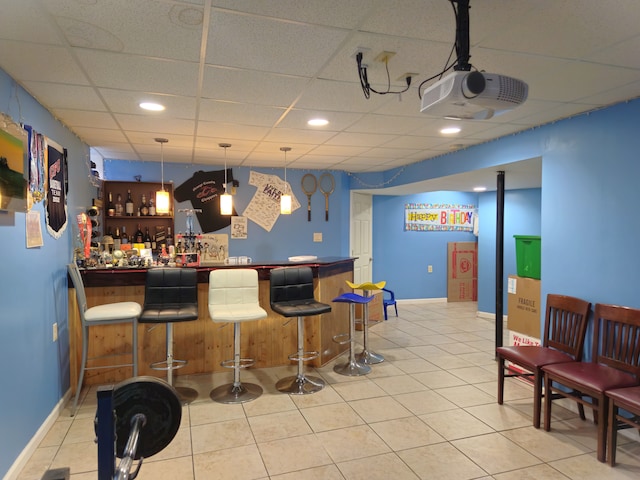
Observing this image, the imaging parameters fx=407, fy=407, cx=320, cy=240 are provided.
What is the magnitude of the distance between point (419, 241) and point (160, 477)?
21.1 ft

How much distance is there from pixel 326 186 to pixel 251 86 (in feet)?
13.4

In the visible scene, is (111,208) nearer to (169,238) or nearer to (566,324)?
(169,238)

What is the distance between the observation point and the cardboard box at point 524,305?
441 cm

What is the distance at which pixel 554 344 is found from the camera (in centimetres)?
341

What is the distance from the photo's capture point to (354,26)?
196 centimetres

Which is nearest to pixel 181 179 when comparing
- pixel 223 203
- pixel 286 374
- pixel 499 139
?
pixel 223 203

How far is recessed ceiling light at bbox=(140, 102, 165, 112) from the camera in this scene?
317 centimetres

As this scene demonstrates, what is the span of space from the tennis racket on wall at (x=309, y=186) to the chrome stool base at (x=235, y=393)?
346cm

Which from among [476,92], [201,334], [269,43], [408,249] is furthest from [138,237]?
[476,92]

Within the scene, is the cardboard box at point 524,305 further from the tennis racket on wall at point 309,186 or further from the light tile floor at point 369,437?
the tennis racket on wall at point 309,186

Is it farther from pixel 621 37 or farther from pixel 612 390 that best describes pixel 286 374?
pixel 621 37

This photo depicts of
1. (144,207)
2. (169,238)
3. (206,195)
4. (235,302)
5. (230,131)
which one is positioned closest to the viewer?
(235,302)

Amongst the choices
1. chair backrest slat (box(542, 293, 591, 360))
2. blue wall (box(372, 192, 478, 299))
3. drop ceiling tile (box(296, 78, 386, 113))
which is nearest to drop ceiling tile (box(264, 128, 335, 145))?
drop ceiling tile (box(296, 78, 386, 113))

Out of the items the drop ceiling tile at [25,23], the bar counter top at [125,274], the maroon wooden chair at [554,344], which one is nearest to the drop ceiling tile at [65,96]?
the drop ceiling tile at [25,23]
